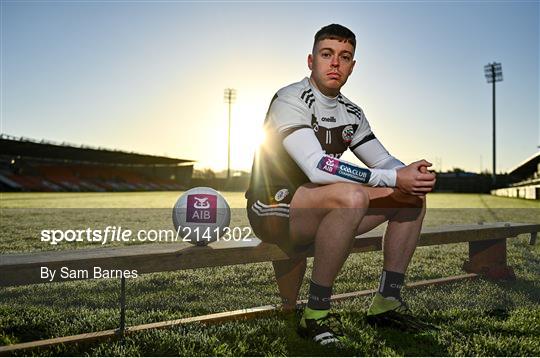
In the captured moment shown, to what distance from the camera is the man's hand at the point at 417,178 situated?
9.49ft

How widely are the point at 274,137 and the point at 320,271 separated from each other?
862 millimetres

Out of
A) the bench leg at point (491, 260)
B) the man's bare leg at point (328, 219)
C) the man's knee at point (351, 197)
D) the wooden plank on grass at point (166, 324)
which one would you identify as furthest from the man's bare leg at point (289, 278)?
the bench leg at point (491, 260)

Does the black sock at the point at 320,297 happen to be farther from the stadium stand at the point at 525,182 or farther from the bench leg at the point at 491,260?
the stadium stand at the point at 525,182

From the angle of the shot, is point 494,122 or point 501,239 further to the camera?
point 494,122

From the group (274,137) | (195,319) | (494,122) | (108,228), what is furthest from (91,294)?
(494,122)

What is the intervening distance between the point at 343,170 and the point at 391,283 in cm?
84

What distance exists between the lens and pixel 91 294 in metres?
4.45

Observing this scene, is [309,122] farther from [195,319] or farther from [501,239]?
[501,239]

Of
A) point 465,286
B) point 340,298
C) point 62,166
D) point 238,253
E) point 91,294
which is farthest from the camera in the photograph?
point 62,166

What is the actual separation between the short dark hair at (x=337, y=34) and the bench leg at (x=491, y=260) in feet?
10.1

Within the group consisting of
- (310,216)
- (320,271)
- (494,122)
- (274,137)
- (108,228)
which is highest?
(494,122)

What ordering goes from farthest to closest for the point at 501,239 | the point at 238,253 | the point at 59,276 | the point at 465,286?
the point at 501,239, the point at 465,286, the point at 238,253, the point at 59,276

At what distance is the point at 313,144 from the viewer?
2.96 m

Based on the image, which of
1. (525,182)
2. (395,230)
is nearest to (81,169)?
(525,182)
